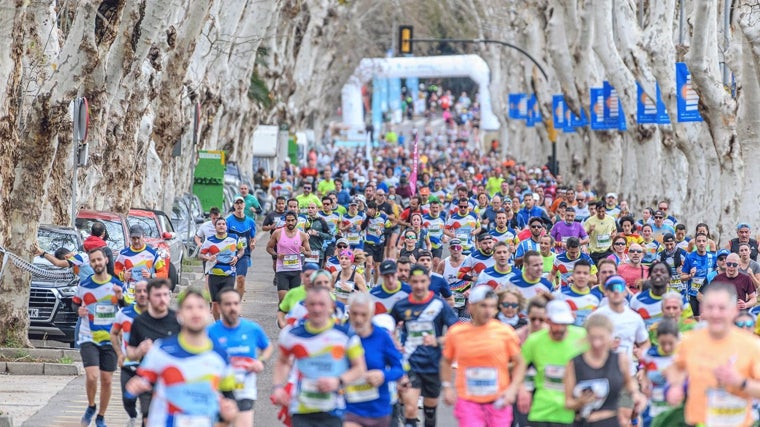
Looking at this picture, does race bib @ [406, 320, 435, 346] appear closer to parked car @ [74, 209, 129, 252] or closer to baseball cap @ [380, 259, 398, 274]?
baseball cap @ [380, 259, 398, 274]

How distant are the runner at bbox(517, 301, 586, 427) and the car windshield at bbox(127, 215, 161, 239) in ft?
44.2

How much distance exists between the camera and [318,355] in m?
10.7

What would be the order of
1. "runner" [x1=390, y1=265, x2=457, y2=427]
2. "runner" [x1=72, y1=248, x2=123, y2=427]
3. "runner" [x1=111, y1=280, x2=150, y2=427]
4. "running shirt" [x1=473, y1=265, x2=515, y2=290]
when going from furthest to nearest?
"running shirt" [x1=473, y1=265, x2=515, y2=290] → "runner" [x1=72, y1=248, x2=123, y2=427] → "runner" [x1=111, y1=280, x2=150, y2=427] → "runner" [x1=390, y1=265, x2=457, y2=427]

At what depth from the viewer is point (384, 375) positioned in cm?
1104

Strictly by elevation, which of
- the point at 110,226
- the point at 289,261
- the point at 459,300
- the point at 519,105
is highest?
the point at 519,105

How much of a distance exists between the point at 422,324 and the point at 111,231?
925 cm

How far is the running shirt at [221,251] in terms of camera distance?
827 inches

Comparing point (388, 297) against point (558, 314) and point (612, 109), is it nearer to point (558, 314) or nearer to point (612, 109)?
point (558, 314)

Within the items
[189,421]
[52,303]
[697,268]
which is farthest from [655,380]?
[52,303]

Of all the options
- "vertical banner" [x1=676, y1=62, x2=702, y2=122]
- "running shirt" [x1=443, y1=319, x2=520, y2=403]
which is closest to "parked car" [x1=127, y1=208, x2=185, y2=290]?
"vertical banner" [x1=676, y1=62, x2=702, y2=122]

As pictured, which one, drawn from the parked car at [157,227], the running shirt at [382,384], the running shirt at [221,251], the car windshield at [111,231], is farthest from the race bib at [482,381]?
the parked car at [157,227]

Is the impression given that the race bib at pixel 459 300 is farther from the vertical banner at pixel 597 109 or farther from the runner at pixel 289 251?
the vertical banner at pixel 597 109

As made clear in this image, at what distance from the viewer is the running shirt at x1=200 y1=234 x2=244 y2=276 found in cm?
Result: 2102

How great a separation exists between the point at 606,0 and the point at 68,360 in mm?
23017
